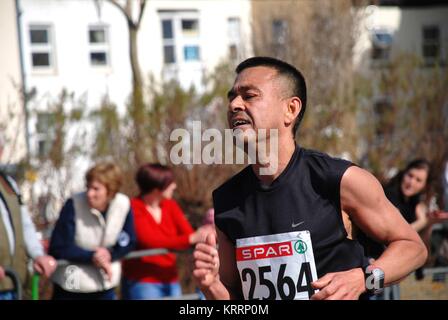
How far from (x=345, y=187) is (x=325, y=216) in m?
0.15

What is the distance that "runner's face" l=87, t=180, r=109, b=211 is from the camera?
22.2 ft

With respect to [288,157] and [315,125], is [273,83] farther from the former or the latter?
[315,125]

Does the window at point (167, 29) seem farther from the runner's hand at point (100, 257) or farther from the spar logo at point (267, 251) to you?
the spar logo at point (267, 251)

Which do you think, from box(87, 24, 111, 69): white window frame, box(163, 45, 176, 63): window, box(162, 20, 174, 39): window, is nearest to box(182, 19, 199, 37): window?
box(162, 20, 174, 39): window

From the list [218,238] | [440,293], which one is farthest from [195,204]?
[218,238]

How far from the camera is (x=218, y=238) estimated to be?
156 inches

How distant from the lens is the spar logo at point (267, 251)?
3676mm

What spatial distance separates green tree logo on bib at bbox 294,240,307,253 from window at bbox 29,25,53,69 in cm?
2625

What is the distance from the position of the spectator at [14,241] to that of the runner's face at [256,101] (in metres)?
3.00

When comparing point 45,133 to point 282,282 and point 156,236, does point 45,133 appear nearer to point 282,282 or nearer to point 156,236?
point 156,236

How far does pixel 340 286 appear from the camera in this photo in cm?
333

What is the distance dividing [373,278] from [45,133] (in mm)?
8337

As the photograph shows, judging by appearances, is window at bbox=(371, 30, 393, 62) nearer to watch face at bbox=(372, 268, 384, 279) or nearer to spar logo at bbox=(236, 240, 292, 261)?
spar logo at bbox=(236, 240, 292, 261)

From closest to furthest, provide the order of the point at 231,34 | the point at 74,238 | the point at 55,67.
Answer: the point at 74,238 < the point at 231,34 < the point at 55,67
